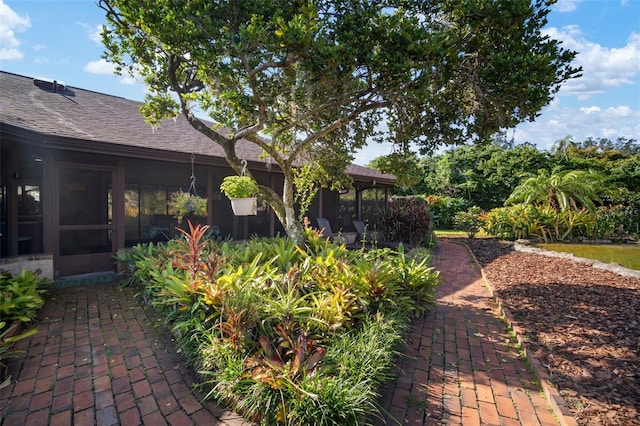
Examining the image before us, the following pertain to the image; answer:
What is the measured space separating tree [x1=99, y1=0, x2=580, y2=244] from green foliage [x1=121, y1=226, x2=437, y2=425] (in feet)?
6.44

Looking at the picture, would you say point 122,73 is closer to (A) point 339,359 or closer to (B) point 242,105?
(B) point 242,105

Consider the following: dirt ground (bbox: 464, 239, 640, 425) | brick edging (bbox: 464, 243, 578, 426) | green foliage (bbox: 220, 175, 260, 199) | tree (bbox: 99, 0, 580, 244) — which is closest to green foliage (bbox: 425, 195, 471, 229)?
dirt ground (bbox: 464, 239, 640, 425)

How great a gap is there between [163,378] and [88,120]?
6.53 meters

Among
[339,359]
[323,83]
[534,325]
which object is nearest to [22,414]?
[339,359]

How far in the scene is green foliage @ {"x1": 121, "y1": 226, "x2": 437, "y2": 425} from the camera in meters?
2.26

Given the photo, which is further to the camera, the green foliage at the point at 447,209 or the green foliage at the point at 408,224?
the green foliage at the point at 447,209

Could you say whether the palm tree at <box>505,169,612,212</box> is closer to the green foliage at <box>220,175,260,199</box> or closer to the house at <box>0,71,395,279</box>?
the house at <box>0,71,395,279</box>

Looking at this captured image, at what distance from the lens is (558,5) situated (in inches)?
166

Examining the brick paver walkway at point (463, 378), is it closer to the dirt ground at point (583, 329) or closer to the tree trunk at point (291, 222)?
the dirt ground at point (583, 329)

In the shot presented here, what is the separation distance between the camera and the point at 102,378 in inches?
111

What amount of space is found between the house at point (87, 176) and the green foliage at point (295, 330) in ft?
7.77

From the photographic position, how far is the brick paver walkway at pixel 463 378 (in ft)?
8.02

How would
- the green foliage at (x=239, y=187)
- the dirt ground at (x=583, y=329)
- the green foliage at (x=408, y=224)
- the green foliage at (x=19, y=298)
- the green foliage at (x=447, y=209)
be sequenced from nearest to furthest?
1. the dirt ground at (x=583, y=329)
2. the green foliage at (x=19, y=298)
3. the green foliage at (x=239, y=187)
4. the green foliage at (x=408, y=224)
5. the green foliage at (x=447, y=209)

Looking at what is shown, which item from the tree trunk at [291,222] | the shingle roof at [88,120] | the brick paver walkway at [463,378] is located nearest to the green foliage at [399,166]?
the tree trunk at [291,222]
